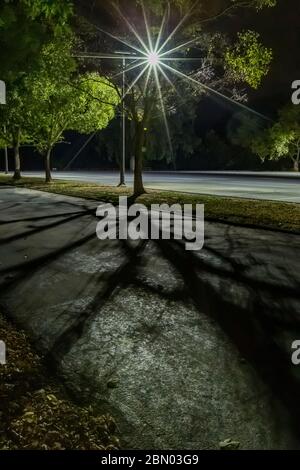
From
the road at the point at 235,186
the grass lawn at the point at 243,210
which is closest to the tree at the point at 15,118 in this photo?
the road at the point at 235,186

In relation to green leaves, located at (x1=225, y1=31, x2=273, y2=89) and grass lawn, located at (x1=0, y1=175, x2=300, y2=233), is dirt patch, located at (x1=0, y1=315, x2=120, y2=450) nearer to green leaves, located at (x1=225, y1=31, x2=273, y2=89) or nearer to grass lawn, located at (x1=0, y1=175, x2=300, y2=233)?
grass lawn, located at (x1=0, y1=175, x2=300, y2=233)

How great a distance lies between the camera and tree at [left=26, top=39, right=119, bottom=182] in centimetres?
2445

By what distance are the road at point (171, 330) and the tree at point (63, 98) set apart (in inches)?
673

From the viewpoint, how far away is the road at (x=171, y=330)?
3549mm

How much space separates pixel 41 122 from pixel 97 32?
11182 millimetres

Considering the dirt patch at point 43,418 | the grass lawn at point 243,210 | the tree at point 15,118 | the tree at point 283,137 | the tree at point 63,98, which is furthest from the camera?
the tree at point 283,137

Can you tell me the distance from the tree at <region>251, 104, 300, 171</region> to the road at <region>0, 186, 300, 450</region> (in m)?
53.1

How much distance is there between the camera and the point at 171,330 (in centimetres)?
527

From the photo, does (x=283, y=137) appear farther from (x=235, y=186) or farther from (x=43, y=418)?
(x=43, y=418)

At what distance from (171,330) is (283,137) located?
192ft

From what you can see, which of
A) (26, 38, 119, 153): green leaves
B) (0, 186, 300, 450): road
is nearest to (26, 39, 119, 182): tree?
(26, 38, 119, 153): green leaves

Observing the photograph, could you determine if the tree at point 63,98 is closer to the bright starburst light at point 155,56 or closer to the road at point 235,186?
the bright starburst light at point 155,56

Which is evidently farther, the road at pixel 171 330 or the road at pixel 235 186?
the road at pixel 235 186

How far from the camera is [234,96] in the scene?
862 inches
